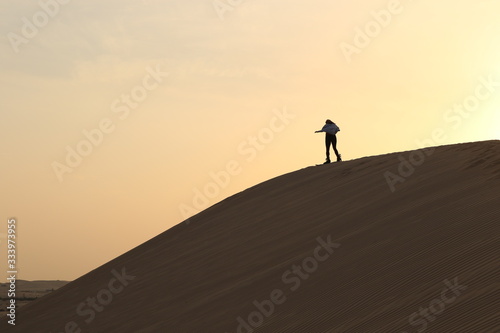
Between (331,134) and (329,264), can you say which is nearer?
(329,264)

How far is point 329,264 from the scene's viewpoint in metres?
12.6

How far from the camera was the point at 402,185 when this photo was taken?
1603cm

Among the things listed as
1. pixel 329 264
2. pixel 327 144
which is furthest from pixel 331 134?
pixel 329 264

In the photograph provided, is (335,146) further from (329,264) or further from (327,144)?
(329,264)

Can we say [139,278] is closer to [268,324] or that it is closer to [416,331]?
[268,324]

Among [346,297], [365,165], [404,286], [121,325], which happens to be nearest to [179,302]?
[121,325]

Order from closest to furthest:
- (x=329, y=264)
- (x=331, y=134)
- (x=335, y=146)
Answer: (x=329, y=264), (x=331, y=134), (x=335, y=146)

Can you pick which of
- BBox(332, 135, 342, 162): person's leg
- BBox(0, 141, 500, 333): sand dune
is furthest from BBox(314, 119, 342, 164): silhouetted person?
BBox(0, 141, 500, 333): sand dune

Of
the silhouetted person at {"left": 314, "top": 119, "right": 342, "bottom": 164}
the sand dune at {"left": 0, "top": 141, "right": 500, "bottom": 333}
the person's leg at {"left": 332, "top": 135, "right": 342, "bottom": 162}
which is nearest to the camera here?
the sand dune at {"left": 0, "top": 141, "right": 500, "bottom": 333}

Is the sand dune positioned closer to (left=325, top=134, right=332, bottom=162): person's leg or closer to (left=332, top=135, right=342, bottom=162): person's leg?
(left=332, top=135, right=342, bottom=162): person's leg

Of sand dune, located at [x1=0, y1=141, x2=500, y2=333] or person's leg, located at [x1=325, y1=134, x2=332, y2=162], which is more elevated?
person's leg, located at [x1=325, y1=134, x2=332, y2=162]

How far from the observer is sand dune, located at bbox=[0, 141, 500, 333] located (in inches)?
390

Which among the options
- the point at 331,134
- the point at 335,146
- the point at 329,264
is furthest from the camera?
the point at 335,146

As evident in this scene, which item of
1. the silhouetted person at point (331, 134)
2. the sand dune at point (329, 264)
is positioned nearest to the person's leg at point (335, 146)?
the silhouetted person at point (331, 134)
